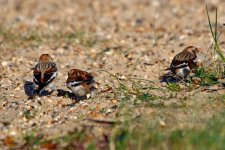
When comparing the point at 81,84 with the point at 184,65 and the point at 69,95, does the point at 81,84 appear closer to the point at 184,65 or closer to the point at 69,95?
the point at 69,95

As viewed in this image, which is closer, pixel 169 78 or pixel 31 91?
pixel 169 78

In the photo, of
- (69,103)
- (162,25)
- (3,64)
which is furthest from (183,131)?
(162,25)

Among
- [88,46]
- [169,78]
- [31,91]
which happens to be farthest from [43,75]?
[88,46]

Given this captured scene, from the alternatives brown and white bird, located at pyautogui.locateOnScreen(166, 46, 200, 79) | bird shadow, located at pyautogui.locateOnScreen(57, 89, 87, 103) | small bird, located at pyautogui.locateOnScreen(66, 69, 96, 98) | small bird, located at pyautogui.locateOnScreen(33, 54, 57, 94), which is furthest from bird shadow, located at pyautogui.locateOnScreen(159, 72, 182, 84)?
small bird, located at pyautogui.locateOnScreen(33, 54, 57, 94)

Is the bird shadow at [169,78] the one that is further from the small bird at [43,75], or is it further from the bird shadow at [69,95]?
the small bird at [43,75]

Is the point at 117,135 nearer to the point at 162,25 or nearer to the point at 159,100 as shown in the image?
the point at 159,100

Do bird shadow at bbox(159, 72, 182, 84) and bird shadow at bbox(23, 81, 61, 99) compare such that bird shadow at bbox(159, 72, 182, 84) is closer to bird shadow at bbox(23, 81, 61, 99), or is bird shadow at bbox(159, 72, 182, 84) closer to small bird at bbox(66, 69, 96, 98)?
small bird at bbox(66, 69, 96, 98)
